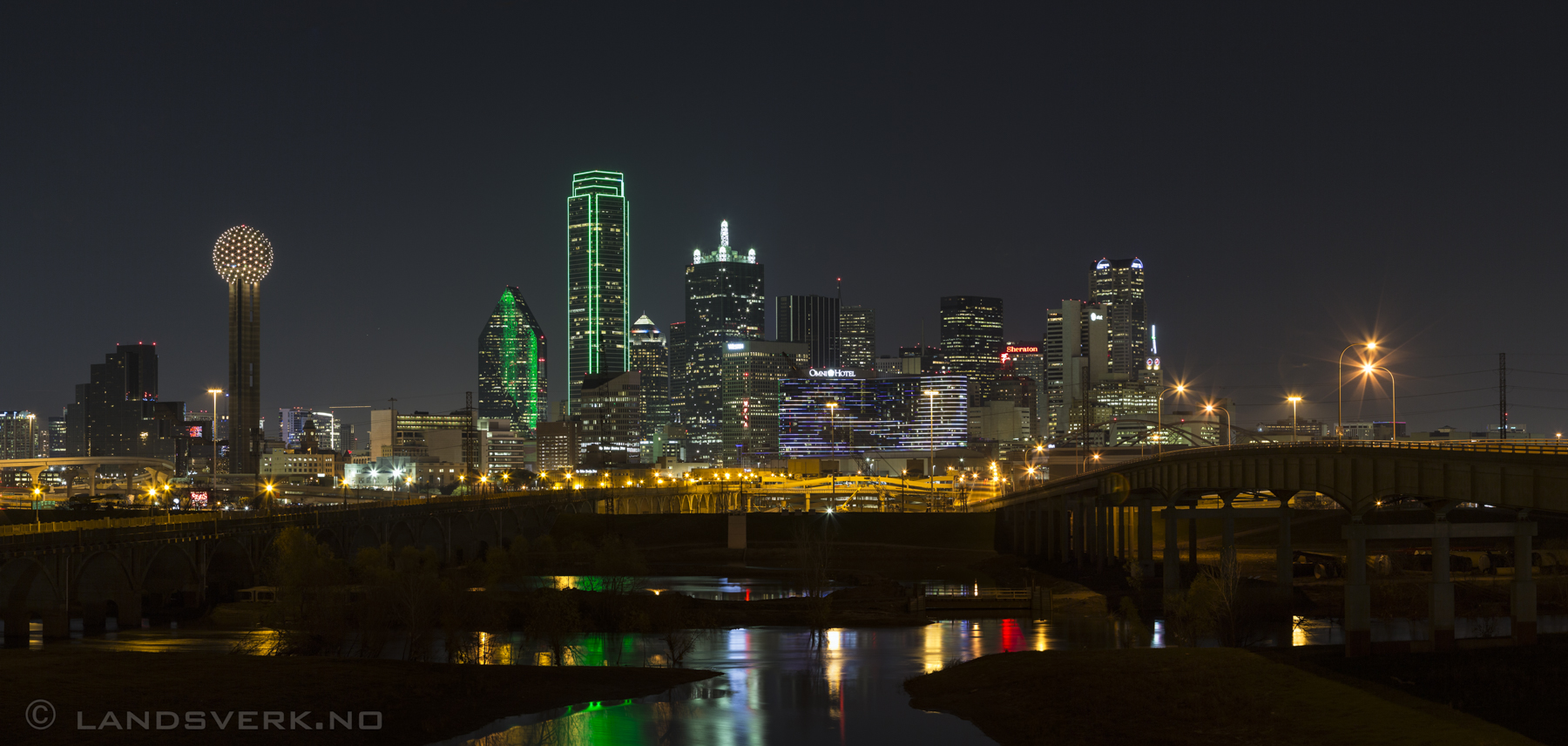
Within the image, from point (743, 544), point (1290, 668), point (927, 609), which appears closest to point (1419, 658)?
point (1290, 668)

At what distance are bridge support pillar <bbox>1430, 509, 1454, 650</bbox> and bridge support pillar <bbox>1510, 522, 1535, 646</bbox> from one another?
3.08m

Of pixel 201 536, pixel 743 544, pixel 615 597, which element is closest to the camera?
pixel 615 597

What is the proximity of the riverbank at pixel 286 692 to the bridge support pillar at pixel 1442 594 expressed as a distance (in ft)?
116

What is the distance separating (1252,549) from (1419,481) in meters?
66.7

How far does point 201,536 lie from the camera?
9369cm

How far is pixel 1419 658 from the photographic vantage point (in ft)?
197

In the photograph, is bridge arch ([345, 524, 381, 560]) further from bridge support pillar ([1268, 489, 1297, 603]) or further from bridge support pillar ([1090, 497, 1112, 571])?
bridge support pillar ([1268, 489, 1297, 603])

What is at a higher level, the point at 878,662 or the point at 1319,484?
the point at 1319,484

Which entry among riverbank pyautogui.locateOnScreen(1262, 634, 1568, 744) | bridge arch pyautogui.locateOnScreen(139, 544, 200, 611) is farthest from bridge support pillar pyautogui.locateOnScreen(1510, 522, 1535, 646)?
bridge arch pyautogui.locateOnScreen(139, 544, 200, 611)

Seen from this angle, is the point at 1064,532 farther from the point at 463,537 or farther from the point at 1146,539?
the point at 463,537

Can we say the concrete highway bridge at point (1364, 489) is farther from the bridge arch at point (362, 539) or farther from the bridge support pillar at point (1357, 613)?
the bridge arch at point (362, 539)

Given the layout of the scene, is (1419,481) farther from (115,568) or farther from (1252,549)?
(115,568)

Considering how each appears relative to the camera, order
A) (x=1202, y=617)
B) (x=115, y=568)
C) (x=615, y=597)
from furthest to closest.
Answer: (x=115, y=568) < (x=615, y=597) < (x=1202, y=617)

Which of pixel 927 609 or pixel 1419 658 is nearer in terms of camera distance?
pixel 1419 658
